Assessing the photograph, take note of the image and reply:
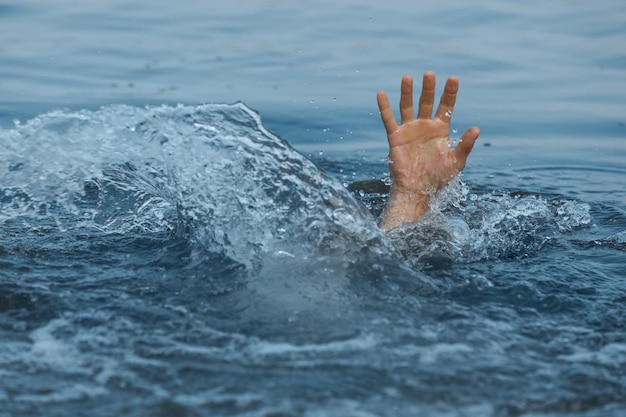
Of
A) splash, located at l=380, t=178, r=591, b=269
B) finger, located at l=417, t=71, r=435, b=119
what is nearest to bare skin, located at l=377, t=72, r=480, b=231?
finger, located at l=417, t=71, r=435, b=119

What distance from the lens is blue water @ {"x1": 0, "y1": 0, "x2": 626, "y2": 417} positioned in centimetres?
284

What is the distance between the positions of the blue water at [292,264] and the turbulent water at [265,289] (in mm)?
10

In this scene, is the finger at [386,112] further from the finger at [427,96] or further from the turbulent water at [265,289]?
the turbulent water at [265,289]

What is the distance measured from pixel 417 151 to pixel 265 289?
4.57 feet

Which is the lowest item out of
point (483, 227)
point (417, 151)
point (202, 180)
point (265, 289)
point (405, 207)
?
point (265, 289)

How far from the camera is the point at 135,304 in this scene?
3.47 metres

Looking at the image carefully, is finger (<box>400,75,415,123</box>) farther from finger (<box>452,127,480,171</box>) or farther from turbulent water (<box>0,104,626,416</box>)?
turbulent water (<box>0,104,626,416</box>)

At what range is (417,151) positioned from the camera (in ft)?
15.1

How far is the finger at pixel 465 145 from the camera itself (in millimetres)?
4398

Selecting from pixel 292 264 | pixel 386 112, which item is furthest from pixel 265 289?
pixel 386 112

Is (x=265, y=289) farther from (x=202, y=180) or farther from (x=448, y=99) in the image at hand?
(x=448, y=99)

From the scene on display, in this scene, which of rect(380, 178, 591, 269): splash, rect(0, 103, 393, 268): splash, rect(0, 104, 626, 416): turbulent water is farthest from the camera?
rect(380, 178, 591, 269): splash

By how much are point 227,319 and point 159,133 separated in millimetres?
1287

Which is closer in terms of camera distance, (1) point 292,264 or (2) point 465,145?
(1) point 292,264
